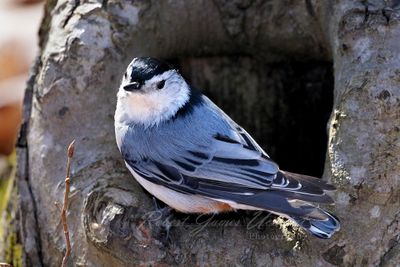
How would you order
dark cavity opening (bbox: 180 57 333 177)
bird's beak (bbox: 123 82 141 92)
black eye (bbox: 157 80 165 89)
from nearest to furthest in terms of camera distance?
1. bird's beak (bbox: 123 82 141 92)
2. black eye (bbox: 157 80 165 89)
3. dark cavity opening (bbox: 180 57 333 177)

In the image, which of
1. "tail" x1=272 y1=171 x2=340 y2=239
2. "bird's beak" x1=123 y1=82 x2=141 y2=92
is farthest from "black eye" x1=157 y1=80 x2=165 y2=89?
"tail" x1=272 y1=171 x2=340 y2=239

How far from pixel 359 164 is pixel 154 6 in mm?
1420

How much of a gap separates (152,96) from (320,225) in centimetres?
92

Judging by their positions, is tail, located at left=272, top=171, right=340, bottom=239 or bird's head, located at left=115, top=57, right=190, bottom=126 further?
bird's head, located at left=115, top=57, right=190, bottom=126

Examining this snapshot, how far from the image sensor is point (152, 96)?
10.4 ft

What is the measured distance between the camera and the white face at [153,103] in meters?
3.15

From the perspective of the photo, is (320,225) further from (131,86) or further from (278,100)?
(278,100)

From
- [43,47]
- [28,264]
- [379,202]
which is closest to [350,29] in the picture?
[379,202]

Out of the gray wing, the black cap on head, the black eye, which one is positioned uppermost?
the black cap on head

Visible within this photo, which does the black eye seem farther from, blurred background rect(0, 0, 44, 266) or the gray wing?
blurred background rect(0, 0, 44, 266)

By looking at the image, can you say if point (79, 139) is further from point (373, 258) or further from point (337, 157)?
point (373, 258)

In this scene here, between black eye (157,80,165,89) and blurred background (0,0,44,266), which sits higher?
black eye (157,80,165,89)

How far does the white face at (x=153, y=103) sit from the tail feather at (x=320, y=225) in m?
0.78

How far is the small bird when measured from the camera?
279 centimetres
